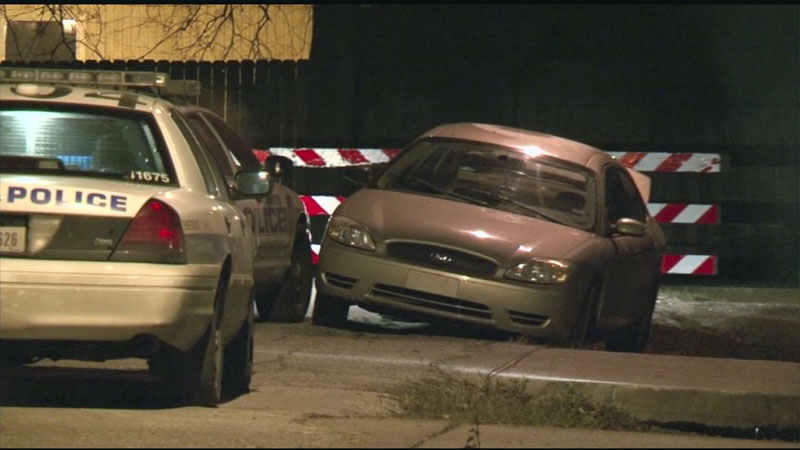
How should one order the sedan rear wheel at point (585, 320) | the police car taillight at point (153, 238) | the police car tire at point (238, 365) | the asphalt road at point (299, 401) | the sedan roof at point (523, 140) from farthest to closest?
1. the sedan roof at point (523, 140)
2. the sedan rear wheel at point (585, 320)
3. the police car tire at point (238, 365)
4. the police car taillight at point (153, 238)
5. the asphalt road at point (299, 401)

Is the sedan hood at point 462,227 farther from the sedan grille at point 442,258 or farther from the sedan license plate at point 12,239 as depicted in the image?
the sedan license plate at point 12,239

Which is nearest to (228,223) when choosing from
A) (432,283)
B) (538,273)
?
(432,283)

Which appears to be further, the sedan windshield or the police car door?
the sedan windshield

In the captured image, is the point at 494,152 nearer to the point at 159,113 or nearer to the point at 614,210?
the point at 614,210

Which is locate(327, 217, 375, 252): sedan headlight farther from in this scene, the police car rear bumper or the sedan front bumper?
the police car rear bumper

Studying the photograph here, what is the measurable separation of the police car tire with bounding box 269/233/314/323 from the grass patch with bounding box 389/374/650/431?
318 centimetres

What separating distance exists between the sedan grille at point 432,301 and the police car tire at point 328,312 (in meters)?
0.50

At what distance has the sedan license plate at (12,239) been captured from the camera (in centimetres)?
708

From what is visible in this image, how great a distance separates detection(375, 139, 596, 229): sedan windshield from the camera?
36.9 feet

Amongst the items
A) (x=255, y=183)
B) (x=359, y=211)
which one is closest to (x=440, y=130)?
(x=359, y=211)

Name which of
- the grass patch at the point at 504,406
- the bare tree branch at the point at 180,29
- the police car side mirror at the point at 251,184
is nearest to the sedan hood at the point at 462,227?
→ the grass patch at the point at 504,406

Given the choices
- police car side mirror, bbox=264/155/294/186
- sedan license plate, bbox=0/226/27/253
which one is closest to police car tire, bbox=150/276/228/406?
sedan license plate, bbox=0/226/27/253

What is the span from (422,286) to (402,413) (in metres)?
2.49

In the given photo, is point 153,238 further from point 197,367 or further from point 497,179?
point 497,179
